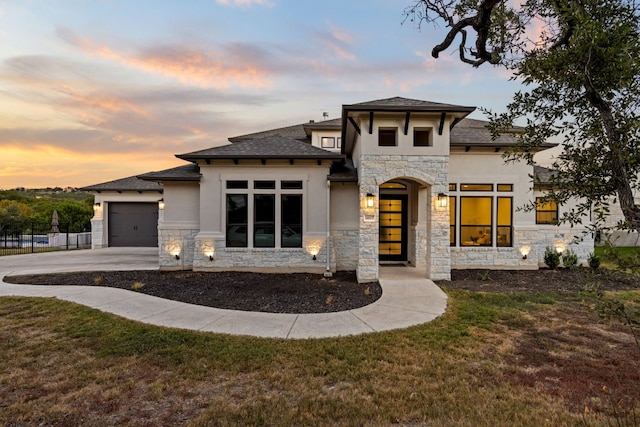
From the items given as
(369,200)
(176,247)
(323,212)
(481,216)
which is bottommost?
(176,247)

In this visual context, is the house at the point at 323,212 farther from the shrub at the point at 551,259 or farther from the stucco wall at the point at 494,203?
the shrub at the point at 551,259

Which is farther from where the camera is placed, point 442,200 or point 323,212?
point 323,212

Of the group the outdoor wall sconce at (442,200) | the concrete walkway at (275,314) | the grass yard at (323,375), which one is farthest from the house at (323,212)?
the grass yard at (323,375)

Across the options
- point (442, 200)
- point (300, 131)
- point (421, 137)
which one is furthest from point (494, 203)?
point (300, 131)

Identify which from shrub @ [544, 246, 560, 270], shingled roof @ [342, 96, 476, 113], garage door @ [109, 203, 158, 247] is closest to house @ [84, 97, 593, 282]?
shrub @ [544, 246, 560, 270]

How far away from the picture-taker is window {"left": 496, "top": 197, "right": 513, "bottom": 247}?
10.9 meters

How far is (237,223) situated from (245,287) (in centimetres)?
276

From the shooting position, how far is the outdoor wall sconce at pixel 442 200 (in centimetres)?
898

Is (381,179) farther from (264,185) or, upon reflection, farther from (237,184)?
(237,184)

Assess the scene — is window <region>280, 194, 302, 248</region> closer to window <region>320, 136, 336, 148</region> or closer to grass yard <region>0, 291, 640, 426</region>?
grass yard <region>0, 291, 640, 426</region>

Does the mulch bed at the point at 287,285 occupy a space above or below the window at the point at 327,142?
below

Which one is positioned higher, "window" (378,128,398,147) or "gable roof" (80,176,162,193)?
"window" (378,128,398,147)

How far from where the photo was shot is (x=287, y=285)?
872cm

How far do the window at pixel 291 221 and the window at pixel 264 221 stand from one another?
1.12 feet
